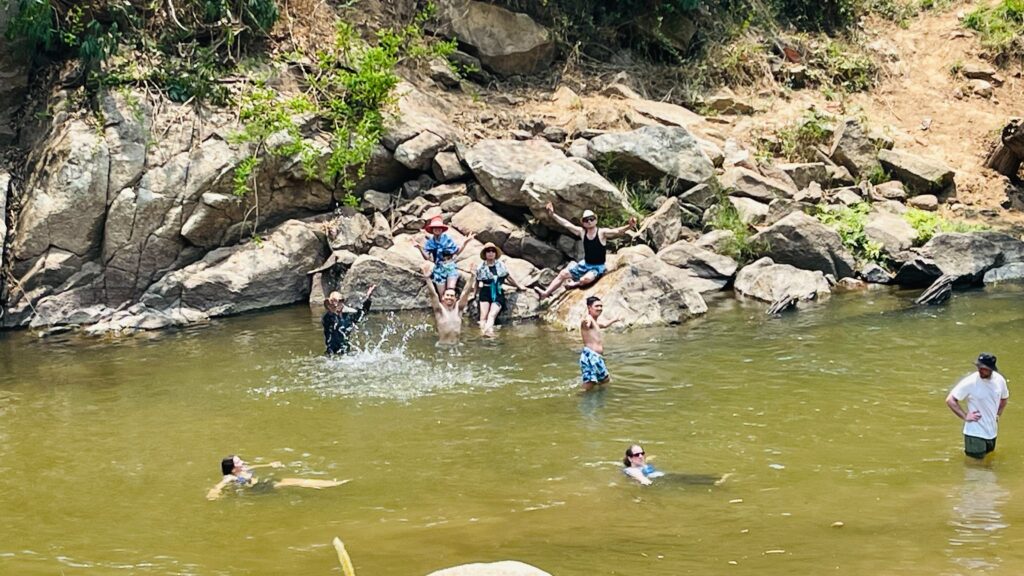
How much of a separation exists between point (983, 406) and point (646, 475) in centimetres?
270

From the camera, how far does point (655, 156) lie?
18.0 m

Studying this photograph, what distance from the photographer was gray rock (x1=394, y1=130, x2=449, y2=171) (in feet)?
59.8

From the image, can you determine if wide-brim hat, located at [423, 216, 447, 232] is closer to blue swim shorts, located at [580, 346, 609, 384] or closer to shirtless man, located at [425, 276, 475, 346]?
shirtless man, located at [425, 276, 475, 346]

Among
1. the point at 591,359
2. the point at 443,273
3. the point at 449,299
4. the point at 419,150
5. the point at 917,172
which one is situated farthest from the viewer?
the point at 917,172

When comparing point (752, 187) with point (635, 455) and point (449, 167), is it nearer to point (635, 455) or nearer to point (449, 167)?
point (449, 167)

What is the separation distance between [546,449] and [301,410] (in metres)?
2.96

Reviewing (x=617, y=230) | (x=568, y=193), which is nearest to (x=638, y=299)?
(x=617, y=230)

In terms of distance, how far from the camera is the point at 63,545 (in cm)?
786

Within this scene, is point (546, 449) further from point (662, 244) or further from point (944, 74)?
point (944, 74)

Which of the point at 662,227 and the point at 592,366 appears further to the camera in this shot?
the point at 662,227

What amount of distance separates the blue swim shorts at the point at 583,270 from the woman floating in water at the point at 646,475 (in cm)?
697

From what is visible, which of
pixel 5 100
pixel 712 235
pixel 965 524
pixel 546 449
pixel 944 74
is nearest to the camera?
pixel 965 524

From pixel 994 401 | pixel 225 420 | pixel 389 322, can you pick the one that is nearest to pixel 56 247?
pixel 389 322

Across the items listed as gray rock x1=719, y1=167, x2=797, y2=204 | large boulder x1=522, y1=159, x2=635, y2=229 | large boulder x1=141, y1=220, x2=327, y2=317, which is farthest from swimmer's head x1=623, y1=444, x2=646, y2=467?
gray rock x1=719, y1=167, x2=797, y2=204
